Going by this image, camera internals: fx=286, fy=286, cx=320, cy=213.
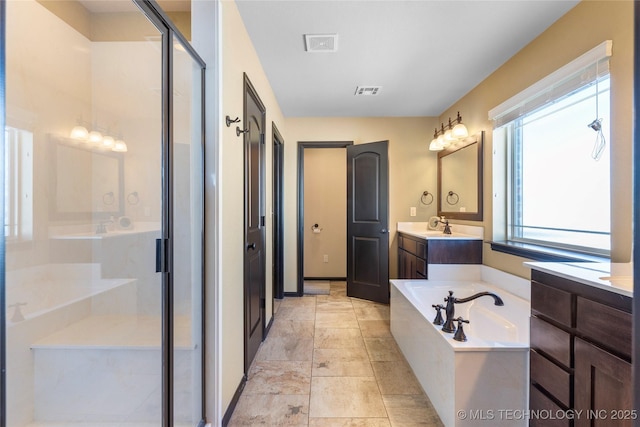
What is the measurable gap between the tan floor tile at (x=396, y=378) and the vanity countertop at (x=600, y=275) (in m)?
1.11

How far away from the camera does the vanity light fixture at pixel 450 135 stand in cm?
301

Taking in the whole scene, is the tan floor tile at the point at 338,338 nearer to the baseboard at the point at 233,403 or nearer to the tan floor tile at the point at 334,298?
the baseboard at the point at 233,403

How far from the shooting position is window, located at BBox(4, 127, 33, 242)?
64cm

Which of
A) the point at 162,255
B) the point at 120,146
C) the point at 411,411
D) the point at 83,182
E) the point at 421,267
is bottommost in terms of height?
the point at 411,411

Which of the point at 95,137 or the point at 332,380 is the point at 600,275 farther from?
the point at 95,137

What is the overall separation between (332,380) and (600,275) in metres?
1.57

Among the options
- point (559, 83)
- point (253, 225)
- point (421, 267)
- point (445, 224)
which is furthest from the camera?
point (445, 224)

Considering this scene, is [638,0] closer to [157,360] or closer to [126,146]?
[126,146]

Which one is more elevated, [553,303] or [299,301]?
[553,303]

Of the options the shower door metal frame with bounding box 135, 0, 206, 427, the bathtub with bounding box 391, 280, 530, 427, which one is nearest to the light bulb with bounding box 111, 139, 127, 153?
the shower door metal frame with bounding box 135, 0, 206, 427

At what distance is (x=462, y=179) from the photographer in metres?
3.15

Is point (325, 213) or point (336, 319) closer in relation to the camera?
point (336, 319)

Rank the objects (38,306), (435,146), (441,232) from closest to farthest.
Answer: (38,306)
(441,232)
(435,146)

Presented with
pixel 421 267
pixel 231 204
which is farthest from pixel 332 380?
pixel 421 267
